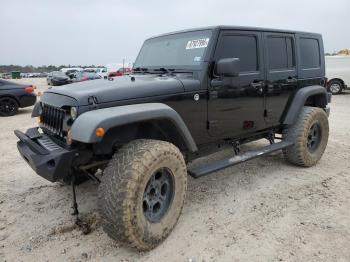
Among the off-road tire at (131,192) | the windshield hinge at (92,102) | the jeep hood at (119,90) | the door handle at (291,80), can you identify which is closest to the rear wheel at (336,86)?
the door handle at (291,80)

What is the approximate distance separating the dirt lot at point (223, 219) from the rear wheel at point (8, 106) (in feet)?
20.3

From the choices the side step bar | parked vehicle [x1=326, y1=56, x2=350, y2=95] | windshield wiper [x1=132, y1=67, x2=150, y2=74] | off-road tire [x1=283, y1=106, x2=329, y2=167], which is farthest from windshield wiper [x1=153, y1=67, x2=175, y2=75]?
parked vehicle [x1=326, y1=56, x2=350, y2=95]

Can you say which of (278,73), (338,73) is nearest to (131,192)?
(278,73)

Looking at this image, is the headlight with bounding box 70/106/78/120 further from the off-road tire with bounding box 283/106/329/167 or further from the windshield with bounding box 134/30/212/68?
the off-road tire with bounding box 283/106/329/167

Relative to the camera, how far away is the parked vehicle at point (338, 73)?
627 inches

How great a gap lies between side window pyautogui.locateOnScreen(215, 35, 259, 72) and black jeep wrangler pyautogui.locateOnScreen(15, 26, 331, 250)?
13 millimetres

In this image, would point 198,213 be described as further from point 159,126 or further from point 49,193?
point 49,193

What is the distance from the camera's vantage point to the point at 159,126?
3.32 meters

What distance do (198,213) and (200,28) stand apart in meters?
2.17

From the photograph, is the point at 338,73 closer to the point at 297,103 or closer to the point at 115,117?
the point at 297,103

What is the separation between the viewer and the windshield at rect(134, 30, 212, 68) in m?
3.79

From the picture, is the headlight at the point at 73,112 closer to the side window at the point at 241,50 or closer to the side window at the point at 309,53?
the side window at the point at 241,50

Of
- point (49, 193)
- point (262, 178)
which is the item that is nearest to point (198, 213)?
point (262, 178)

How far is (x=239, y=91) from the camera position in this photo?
13.3 ft
